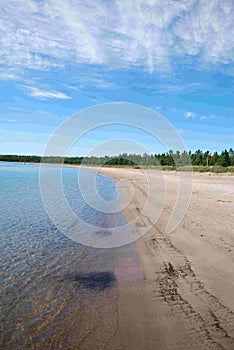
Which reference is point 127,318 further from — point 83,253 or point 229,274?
point 83,253

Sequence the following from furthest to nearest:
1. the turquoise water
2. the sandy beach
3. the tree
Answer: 1. the tree
2. the turquoise water
3. the sandy beach

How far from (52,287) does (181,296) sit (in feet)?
9.29

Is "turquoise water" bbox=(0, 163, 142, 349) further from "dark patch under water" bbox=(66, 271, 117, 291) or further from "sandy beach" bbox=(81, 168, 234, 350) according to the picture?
"sandy beach" bbox=(81, 168, 234, 350)

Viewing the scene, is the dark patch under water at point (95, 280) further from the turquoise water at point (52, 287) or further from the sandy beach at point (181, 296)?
the sandy beach at point (181, 296)

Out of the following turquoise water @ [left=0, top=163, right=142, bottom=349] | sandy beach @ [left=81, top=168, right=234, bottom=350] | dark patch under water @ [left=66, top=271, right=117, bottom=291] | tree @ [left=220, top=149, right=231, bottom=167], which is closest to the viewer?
sandy beach @ [left=81, top=168, right=234, bottom=350]

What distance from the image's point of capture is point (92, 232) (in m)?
11.3

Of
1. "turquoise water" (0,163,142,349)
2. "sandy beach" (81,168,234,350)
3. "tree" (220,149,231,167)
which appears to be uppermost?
"tree" (220,149,231,167)

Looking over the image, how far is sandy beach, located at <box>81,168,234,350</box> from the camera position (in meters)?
4.16

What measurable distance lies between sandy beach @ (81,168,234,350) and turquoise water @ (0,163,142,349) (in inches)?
19.8

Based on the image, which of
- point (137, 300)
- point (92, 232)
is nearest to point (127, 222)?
point (92, 232)

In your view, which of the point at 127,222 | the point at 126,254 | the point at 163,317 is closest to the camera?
the point at 163,317

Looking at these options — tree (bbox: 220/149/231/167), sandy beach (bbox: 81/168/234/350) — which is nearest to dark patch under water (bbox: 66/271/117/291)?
sandy beach (bbox: 81/168/234/350)

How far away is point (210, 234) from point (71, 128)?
6.22 meters

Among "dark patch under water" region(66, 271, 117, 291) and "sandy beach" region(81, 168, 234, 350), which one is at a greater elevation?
"sandy beach" region(81, 168, 234, 350)
